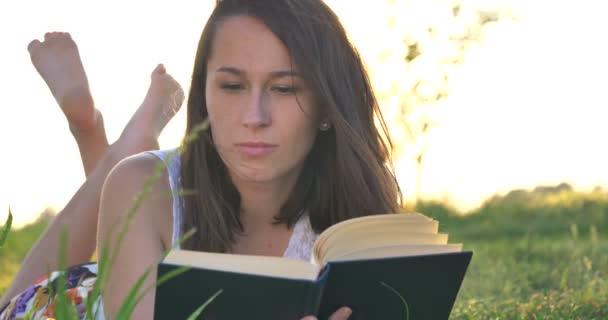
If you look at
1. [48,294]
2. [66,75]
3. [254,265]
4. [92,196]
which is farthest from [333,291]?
→ [66,75]

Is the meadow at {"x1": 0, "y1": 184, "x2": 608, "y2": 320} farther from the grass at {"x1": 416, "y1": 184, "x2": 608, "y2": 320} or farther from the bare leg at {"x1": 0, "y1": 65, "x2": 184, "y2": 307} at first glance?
the bare leg at {"x1": 0, "y1": 65, "x2": 184, "y2": 307}

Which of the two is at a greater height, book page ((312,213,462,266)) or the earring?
the earring

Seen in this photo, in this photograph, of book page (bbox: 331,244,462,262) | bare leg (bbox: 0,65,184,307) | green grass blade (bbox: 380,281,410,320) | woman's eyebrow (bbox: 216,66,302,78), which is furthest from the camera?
bare leg (bbox: 0,65,184,307)

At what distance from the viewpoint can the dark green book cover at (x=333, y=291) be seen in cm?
207

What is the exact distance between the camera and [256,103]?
2.76m

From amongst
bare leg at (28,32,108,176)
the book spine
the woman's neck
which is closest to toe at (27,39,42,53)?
bare leg at (28,32,108,176)

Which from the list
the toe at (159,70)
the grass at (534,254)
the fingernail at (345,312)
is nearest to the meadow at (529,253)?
the grass at (534,254)

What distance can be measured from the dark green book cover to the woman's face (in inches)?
22.5

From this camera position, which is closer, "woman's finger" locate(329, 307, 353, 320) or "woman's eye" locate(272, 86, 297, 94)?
"woman's finger" locate(329, 307, 353, 320)

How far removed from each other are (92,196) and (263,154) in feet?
4.00

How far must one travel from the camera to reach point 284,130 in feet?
9.36

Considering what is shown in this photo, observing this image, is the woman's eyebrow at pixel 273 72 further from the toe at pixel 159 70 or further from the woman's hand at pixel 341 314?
the toe at pixel 159 70

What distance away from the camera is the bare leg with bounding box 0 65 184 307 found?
3715 millimetres

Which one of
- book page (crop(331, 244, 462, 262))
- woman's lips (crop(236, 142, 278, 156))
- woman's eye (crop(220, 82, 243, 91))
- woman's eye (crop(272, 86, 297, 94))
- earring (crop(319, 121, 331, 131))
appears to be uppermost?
woman's eye (crop(220, 82, 243, 91))
